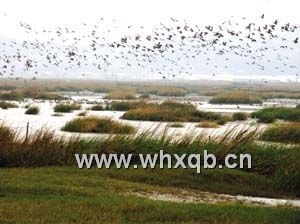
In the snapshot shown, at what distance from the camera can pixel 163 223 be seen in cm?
1148

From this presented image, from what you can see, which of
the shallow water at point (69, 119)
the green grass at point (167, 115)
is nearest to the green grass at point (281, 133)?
the shallow water at point (69, 119)

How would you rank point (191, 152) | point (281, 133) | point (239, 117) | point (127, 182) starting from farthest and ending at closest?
point (239, 117) < point (281, 133) < point (191, 152) < point (127, 182)

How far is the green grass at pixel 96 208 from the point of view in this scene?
455 inches

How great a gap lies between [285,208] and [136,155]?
A: 7.91 m

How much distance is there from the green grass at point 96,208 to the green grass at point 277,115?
35.4 meters

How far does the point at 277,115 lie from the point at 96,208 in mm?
40839

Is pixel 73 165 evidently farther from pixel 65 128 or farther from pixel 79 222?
pixel 65 128

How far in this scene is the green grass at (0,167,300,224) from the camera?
37.9 ft

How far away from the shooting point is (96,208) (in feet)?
40.3

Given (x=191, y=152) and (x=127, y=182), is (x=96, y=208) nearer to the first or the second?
(x=127, y=182)

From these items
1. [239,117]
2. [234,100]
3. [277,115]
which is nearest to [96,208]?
[239,117]

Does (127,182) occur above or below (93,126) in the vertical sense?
above

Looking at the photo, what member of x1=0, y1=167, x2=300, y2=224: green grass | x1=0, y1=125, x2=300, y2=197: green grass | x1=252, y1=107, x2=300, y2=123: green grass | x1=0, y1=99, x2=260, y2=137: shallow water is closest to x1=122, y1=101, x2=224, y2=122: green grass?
x1=0, y1=99, x2=260, y2=137: shallow water

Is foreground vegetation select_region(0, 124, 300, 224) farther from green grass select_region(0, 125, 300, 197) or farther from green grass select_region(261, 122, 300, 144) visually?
green grass select_region(261, 122, 300, 144)
